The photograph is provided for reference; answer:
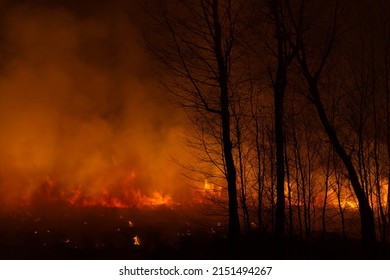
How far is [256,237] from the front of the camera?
12711 millimetres

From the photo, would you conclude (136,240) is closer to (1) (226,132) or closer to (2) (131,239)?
(2) (131,239)

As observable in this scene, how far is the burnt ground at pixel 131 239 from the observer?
38.9ft

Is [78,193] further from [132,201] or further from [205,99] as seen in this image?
[205,99]

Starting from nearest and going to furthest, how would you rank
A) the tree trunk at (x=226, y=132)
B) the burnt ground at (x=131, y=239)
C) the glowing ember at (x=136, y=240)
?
the tree trunk at (x=226, y=132), the burnt ground at (x=131, y=239), the glowing ember at (x=136, y=240)

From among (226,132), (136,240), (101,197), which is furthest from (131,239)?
(101,197)

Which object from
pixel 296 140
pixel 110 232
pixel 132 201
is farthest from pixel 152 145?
pixel 296 140

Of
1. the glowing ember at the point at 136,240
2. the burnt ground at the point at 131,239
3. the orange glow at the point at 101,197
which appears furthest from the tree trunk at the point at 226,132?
the orange glow at the point at 101,197

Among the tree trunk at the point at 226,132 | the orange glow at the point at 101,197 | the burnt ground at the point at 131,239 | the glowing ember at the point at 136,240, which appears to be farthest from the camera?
the orange glow at the point at 101,197

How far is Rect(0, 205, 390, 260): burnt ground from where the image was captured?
11.9 meters

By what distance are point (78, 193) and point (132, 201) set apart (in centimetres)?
274

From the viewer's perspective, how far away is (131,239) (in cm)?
1439

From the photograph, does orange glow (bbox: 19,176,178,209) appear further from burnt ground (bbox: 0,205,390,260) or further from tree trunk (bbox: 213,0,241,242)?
tree trunk (bbox: 213,0,241,242)

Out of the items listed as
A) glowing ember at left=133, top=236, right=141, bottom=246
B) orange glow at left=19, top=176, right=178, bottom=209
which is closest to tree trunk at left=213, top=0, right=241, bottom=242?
glowing ember at left=133, top=236, right=141, bottom=246

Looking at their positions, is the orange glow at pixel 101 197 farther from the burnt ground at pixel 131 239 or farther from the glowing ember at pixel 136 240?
the glowing ember at pixel 136 240
